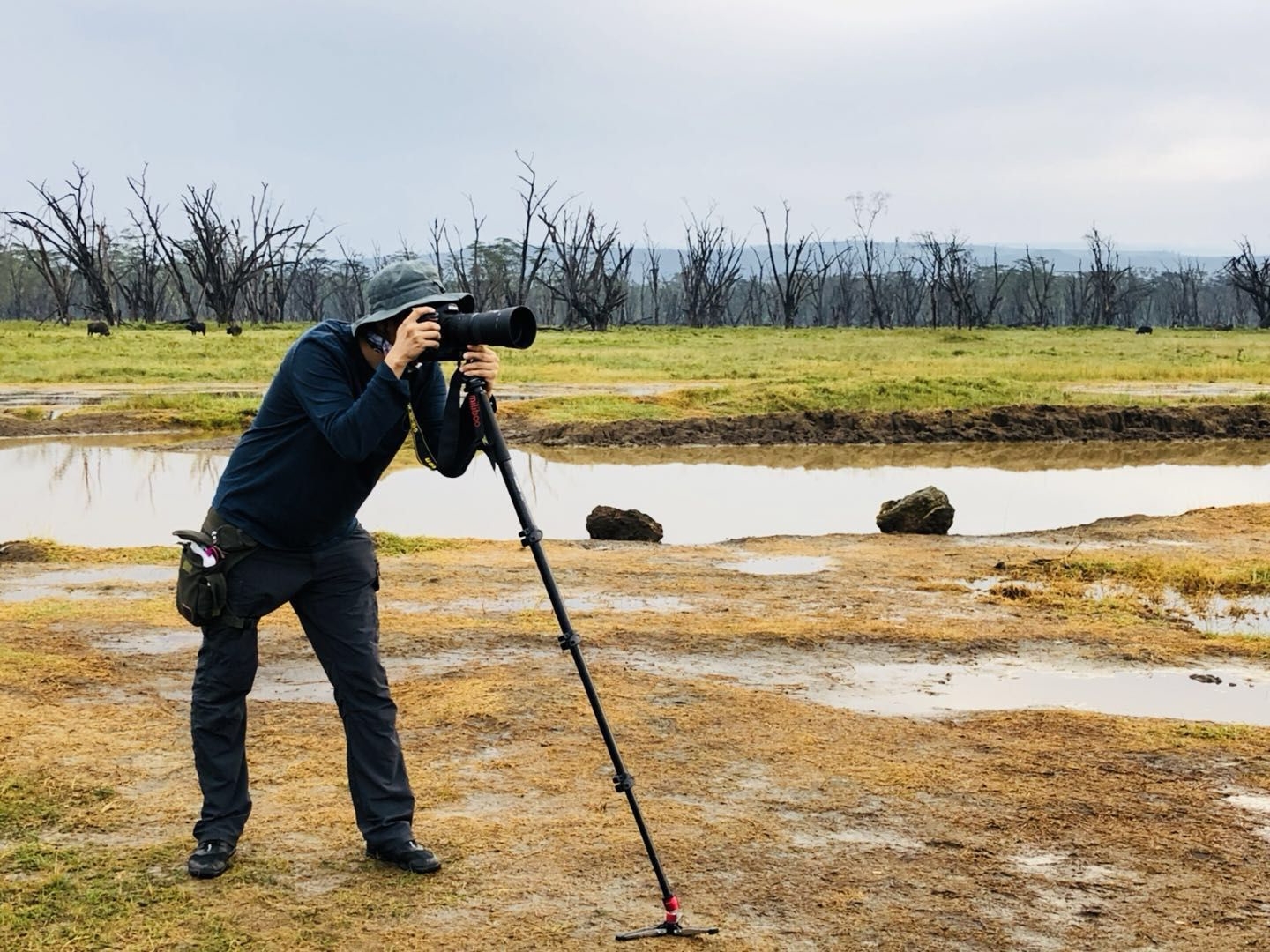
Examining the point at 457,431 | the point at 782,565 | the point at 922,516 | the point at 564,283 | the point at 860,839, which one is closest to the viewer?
the point at 457,431

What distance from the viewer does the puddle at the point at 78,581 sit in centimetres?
1033

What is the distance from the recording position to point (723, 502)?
1720 cm

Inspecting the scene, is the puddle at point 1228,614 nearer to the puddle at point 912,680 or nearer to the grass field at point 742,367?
the puddle at point 912,680

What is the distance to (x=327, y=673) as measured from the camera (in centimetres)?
475

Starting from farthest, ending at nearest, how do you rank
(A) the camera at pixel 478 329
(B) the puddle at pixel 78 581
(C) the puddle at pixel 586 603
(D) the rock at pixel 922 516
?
1. (D) the rock at pixel 922 516
2. (B) the puddle at pixel 78 581
3. (C) the puddle at pixel 586 603
4. (A) the camera at pixel 478 329

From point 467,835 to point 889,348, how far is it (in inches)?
1780

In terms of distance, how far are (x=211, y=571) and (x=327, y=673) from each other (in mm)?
488

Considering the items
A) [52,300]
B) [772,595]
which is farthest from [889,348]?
[52,300]

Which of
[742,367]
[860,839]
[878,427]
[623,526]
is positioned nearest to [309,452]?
[860,839]

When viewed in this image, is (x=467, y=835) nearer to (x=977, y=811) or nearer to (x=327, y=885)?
(x=327, y=885)

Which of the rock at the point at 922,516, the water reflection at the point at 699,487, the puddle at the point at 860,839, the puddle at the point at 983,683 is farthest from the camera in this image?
the water reflection at the point at 699,487

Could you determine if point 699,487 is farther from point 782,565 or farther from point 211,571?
point 211,571

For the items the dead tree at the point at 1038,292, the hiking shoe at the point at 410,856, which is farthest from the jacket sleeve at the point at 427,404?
the dead tree at the point at 1038,292

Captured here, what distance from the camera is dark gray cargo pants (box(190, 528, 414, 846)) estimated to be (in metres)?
4.66
